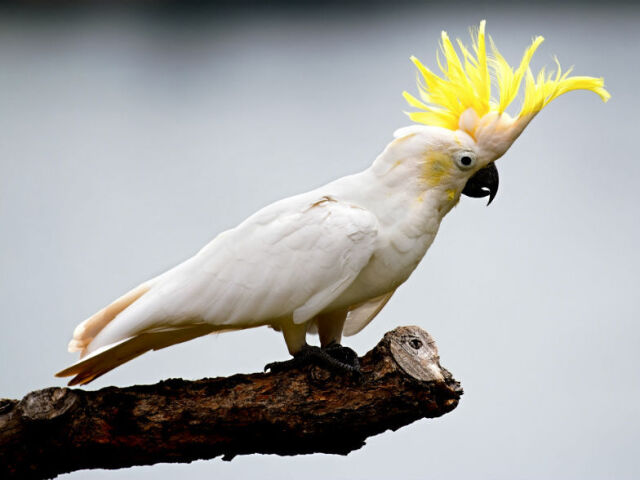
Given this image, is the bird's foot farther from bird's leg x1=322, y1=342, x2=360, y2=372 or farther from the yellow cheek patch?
the yellow cheek patch

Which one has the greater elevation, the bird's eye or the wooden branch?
the bird's eye

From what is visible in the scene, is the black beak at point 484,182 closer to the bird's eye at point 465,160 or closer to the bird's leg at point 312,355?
the bird's eye at point 465,160

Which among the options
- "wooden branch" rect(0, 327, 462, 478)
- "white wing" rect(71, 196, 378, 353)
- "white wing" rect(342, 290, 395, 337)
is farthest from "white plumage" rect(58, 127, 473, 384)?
"white wing" rect(342, 290, 395, 337)

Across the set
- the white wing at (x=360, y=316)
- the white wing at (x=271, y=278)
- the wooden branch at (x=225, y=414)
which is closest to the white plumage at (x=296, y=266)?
the white wing at (x=271, y=278)

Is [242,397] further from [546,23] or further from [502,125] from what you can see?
[546,23]

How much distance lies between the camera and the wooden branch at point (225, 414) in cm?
186

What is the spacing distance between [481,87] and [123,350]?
106 cm

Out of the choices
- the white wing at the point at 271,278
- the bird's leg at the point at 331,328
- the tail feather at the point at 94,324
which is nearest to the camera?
the white wing at the point at 271,278

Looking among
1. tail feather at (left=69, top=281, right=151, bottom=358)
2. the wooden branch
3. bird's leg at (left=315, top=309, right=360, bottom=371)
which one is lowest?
the wooden branch

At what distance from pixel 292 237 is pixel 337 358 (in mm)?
337

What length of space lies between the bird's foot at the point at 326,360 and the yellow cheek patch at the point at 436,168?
1.50 ft

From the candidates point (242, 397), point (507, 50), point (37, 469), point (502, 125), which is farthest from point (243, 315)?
point (507, 50)

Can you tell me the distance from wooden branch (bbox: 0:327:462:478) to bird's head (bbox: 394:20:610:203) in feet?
1.38

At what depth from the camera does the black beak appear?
1.98m
